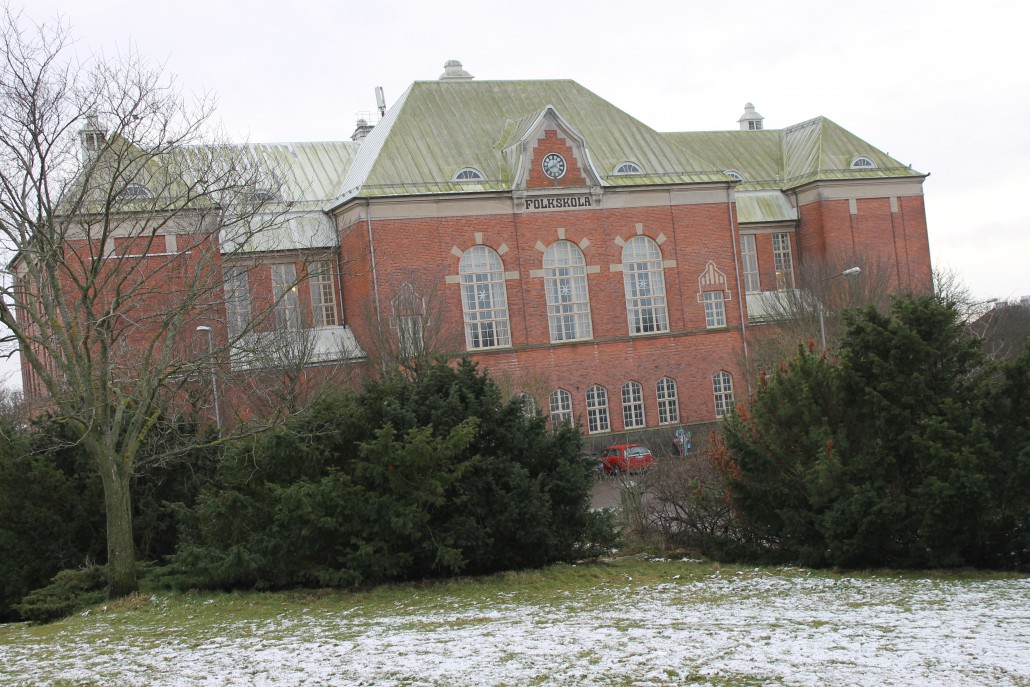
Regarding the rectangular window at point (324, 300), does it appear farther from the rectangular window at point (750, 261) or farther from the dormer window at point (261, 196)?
the dormer window at point (261, 196)

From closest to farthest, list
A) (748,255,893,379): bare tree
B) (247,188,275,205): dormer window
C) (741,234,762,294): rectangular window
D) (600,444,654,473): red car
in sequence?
(247,188,275,205): dormer window
(600,444,654,473): red car
(748,255,893,379): bare tree
(741,234,762,294): rectangular window

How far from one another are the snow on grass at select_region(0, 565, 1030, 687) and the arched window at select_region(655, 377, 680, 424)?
1285 inches

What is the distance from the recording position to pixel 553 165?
46.4 meters

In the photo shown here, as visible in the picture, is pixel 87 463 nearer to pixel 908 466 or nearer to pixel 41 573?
pixel 41 573

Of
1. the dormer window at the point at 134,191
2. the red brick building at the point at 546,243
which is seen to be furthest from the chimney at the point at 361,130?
the dormer window at the point at 134,191

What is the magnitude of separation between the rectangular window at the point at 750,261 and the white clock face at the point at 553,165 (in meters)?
13.1

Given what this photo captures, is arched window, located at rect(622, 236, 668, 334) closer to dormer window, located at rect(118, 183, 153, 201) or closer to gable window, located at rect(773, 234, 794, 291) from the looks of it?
gable window, located at rect(773, 234, 794, 291)

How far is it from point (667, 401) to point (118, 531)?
33.8 metres

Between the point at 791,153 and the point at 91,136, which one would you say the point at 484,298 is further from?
the point at 91,136

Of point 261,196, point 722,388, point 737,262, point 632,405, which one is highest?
point 737,262

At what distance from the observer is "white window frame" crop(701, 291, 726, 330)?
162 ft

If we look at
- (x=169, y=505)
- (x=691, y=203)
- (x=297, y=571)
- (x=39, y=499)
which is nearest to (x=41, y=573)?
(x=39, y=499)

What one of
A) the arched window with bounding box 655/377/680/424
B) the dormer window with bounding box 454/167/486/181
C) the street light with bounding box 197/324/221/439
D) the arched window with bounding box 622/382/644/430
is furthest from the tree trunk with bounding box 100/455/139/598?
the arched window with bounding box 655/377/680/424

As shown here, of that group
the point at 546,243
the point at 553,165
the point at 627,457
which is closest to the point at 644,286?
the point at 546,243
